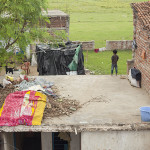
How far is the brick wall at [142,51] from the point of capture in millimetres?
10641

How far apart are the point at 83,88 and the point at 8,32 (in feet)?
12.2

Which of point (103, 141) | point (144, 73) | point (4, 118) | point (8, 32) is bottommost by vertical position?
point (103, 141)

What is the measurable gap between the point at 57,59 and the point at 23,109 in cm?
903

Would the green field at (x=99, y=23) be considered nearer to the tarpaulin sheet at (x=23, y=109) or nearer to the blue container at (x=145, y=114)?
the tarpaulin sheet at (x=23, y=109)

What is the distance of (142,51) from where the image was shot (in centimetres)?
1138

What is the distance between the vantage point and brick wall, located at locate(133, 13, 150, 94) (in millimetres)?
10641

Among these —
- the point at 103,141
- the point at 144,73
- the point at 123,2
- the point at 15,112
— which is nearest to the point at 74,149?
the point at 103,141

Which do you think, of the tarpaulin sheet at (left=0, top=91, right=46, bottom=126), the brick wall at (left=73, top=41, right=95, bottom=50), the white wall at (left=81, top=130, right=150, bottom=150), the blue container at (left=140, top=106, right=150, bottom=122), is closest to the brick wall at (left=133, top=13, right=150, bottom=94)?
the blue container at (left=140, top=106, right=150, bottom=122)

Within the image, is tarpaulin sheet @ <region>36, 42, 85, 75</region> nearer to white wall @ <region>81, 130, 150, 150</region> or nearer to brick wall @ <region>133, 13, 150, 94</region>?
brick wall @ <region>133, 13, 150, 94</region>

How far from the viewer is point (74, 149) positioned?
10.4 metres

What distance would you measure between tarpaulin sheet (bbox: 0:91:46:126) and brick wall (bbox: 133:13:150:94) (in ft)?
13.0

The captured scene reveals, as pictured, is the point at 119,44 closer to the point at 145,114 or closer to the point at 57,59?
the point at 57,59

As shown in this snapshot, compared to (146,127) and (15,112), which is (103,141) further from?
(15,112)

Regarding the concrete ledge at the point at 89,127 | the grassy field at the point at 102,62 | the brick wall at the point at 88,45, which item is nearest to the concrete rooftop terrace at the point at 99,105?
the concrete ledge at the point at 89,127
